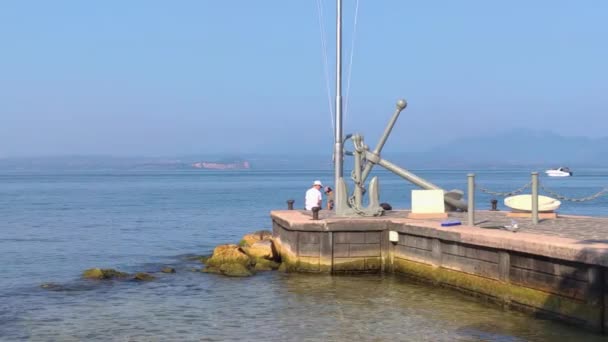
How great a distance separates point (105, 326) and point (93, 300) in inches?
116

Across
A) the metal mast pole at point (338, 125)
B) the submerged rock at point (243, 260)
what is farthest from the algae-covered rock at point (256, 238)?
the metal mast pole at point (338, 125)

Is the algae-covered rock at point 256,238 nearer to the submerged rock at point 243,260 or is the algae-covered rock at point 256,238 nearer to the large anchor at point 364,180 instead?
the submerged rock at point 243,260

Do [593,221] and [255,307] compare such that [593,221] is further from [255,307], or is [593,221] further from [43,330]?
[43,330]

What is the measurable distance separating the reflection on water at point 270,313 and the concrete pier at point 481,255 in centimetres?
32

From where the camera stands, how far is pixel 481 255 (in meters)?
15.4

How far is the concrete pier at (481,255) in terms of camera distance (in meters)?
12.5

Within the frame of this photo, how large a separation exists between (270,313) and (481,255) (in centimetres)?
429

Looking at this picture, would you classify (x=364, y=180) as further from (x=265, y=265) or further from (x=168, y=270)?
(x=168, y=270)

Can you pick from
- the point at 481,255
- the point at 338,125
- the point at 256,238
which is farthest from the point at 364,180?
the point at 481,255

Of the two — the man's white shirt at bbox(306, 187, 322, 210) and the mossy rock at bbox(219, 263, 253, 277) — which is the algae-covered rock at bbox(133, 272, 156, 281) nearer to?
the mossy rock at bbox(219, 263, 253, 277)

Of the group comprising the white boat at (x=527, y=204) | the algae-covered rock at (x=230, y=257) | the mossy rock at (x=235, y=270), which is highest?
the white boat at (x=527, y=204)

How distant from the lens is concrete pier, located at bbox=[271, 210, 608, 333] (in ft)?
41.0

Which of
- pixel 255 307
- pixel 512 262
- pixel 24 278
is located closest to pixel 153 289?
pixel 255 307

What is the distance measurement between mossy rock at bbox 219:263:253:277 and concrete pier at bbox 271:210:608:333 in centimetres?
107
